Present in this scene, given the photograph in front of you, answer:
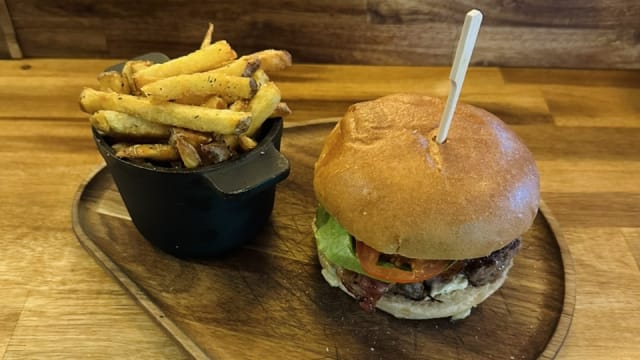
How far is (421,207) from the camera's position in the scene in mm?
1227

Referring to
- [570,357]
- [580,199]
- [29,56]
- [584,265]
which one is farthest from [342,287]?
[29,56]

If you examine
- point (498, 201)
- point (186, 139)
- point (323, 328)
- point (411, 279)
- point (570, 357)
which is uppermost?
point (186, 139)

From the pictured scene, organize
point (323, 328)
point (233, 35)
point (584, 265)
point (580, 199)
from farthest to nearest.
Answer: point (233, 35), point (580, 199), point (584, 265), point (323, 328)

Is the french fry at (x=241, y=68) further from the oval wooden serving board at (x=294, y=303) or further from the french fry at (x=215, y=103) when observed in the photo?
the oval wooden serving board at (x=294, y=303)

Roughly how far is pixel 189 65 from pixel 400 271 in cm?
63

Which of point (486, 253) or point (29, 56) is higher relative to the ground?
point (29, 56)

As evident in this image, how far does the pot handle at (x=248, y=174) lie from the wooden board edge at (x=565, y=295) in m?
0.69

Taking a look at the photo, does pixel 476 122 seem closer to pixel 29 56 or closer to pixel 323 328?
pixel 323 328

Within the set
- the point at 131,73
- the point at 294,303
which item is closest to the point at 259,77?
the point at 131,73

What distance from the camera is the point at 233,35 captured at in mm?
2250

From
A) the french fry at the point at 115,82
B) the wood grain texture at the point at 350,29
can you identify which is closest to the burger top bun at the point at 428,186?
the french fry at the point at 115,82

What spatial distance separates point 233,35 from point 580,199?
132 centimetres

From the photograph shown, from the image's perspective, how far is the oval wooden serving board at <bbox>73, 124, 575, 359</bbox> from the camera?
132cm

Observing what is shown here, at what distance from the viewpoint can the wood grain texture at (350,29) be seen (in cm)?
219
